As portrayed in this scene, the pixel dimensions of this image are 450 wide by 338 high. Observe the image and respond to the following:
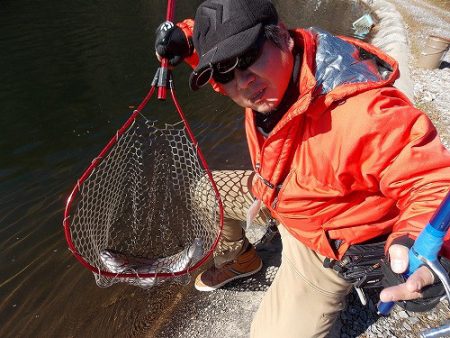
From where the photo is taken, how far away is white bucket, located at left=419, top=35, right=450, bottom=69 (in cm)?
988

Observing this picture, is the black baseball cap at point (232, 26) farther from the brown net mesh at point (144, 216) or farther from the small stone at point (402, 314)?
the small stone at point (402, 314)

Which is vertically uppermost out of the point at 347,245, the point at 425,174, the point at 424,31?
the point at 425,174

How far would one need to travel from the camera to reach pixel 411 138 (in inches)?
74.7

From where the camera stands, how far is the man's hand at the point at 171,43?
279cm

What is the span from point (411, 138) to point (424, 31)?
644 inches

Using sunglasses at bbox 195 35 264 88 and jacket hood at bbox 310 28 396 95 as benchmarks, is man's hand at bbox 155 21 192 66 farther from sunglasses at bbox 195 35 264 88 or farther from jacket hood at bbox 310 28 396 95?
jacket hood at bbox 310 28 396 95

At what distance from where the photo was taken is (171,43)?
112 inches

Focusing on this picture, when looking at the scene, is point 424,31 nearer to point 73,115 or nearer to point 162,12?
point 162,12

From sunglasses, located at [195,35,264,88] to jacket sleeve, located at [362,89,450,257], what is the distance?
0.66 m

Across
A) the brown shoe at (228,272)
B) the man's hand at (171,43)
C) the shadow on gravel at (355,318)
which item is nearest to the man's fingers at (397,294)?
the shadow on gravel at (355,318)

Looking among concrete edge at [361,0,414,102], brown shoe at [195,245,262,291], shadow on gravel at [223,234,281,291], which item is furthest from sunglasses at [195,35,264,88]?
concrete edge at [361,0,414,102]

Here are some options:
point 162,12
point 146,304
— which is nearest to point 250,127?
point 146,304

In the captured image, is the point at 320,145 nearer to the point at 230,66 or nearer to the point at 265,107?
the point at 265,107

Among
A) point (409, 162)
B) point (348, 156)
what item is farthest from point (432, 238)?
point (348, 156)
